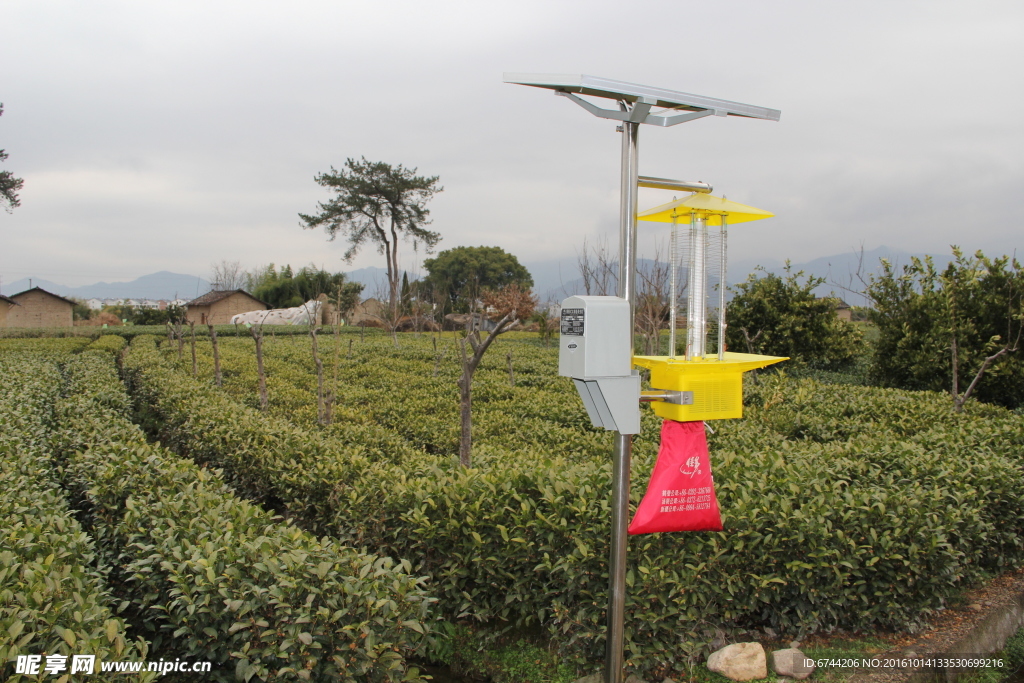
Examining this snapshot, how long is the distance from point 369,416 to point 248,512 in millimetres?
4934

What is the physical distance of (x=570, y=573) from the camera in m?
2.75

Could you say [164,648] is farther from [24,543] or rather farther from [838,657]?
[838,657]

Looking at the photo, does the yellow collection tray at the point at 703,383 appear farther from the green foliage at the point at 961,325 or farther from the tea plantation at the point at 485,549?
the green foliage at the point at 961,325

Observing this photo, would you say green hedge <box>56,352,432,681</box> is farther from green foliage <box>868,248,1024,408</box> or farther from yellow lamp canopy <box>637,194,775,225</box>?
green foliage <box>868,248,1024,408</box>

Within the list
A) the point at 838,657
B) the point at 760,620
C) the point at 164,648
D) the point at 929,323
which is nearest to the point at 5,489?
the point at 164,648

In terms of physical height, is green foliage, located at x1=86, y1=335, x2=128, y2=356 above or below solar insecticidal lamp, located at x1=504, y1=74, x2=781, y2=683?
below

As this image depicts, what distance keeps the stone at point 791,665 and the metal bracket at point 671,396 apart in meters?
1.46

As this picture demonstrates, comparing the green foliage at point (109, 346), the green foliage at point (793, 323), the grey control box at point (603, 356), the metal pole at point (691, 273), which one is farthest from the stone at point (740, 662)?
the green foliage at point (109, 346)

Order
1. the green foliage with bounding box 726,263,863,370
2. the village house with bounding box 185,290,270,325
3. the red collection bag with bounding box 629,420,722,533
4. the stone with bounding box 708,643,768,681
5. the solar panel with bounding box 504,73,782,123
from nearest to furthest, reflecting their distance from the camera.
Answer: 1. the solar panel with bounding box 504,73,782,123
2. the red collection bag with bounding box 629,420,722,533
3. the stone with bounding box 708,643,768,681
4. the green foliage with bounding box 726,263,863,370
5. the village house with bounding box 185,290,270,325

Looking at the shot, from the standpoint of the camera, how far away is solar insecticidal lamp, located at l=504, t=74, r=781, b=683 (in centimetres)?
214

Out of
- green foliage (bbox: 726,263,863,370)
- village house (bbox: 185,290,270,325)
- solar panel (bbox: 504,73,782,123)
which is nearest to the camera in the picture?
solar panel (bbox: 504,73,782,123)

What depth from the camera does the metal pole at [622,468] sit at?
7.41 ft

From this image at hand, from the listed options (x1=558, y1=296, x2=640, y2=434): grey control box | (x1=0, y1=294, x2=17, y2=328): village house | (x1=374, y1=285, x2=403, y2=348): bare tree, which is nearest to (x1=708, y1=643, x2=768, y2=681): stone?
(x1=558, y1=296, x2=640, y2=434): grey control box

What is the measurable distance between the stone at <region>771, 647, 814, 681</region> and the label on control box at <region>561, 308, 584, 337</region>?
6.28 feet
